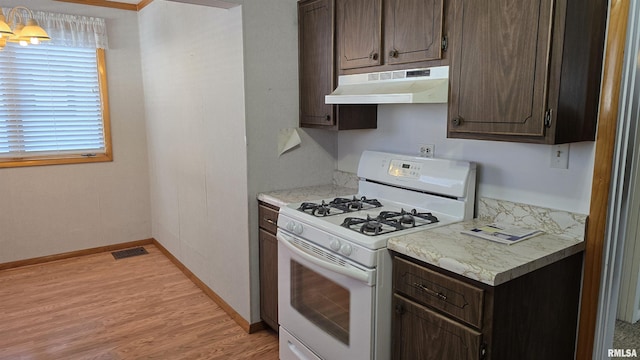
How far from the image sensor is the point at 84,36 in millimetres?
4168

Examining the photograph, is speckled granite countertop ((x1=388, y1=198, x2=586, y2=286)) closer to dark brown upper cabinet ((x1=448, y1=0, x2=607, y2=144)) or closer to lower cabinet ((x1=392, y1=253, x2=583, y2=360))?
lower cabinet ((x1=392, y1=253, x2=583, y2=360))

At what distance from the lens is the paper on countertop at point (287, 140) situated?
2938 mm

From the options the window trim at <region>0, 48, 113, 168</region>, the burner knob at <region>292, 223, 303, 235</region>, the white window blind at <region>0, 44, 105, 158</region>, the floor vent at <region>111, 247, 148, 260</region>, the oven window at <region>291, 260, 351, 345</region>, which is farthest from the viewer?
the floor vent at <region>111, 247, 148, 260</region>

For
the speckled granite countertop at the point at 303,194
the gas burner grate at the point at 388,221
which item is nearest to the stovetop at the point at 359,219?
the gas burner grate at the point at 388,221

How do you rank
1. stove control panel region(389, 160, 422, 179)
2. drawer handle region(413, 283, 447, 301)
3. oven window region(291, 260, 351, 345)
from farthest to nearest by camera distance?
stove control panel region(389, 160, 422, 179) < oven window region(291, 260, 351, 345) < drawer handle region(413, 283, 447, 301)

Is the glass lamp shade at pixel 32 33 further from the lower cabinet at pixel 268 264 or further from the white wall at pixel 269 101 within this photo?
the lower cabinet at pixel 268 264

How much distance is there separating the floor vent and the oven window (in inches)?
105

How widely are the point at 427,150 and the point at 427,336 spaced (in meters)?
1.08

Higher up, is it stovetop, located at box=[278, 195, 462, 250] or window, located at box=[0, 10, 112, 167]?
window, located at box=[0, 10, 112, 167]

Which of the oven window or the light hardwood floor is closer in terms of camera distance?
the oven window

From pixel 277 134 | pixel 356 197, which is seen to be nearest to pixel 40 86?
pixel 277 134

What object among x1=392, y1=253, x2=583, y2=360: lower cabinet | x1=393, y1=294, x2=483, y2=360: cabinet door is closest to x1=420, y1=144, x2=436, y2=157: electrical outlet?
x1=392, y1=253, x2=583, y2=360: lower cabinet

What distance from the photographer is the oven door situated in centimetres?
193

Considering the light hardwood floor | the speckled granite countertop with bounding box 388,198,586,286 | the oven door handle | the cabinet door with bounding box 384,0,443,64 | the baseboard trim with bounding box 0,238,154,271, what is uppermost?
the cabinet door with bounding box 384,0,443,64
